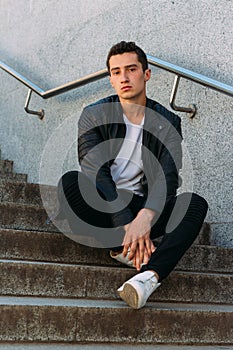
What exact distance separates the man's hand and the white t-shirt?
1.37 feet

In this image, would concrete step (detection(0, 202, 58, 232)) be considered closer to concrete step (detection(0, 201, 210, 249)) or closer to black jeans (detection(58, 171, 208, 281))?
concrete step (detection(0, 201, 210, 249))

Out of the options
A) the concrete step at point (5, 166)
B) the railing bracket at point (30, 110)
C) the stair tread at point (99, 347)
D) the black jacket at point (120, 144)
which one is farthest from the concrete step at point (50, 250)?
the railing bracket at point (30, 110)

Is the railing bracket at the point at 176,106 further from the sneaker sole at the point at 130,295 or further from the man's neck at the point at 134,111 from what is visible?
the sneaker sole at the point at 130,295

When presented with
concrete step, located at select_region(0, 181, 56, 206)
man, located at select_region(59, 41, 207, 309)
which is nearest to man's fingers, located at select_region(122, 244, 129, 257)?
man, located at select_region(59, 41, 207, 309)

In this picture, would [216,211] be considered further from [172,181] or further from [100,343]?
[100,343]

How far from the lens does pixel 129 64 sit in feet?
10.1

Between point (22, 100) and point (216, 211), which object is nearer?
point (216, 211)

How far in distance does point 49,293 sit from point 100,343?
35 centimetres

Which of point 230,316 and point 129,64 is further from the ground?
point 129,64

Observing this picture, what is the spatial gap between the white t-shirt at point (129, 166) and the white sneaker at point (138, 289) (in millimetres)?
744

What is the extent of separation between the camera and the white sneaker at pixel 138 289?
7.84 feet

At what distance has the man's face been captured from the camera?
3064mm

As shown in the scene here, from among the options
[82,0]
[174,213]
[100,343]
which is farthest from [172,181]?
[82,0]

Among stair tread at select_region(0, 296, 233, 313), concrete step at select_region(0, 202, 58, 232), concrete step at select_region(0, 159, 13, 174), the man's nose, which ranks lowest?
stair tread at select_region(0, 296, 233, 313)
